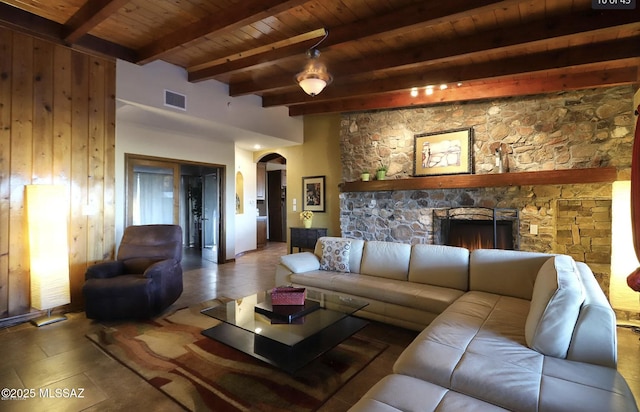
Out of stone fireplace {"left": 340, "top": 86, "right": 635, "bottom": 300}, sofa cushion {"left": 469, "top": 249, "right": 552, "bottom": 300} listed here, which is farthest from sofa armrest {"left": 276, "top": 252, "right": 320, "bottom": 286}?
stone fireplace {"left": 340, "top": 86, "right": 635, "bottom": 300}

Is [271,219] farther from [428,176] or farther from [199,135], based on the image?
[428,176]

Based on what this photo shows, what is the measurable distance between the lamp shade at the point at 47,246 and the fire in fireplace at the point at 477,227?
4913 millimetres

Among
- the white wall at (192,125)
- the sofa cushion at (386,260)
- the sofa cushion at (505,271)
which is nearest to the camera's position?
the sofa cushion at (505,271)

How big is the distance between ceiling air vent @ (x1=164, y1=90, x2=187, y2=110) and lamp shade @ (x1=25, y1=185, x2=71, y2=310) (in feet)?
5.49

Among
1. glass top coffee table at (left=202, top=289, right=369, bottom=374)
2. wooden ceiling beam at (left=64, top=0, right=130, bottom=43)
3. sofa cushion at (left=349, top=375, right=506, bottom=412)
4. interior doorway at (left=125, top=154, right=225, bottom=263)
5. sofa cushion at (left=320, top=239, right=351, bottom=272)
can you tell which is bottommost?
glass top coffee table at (left=202, top=289, right=369, bottom=374)

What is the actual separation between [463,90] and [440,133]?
70 centimetres

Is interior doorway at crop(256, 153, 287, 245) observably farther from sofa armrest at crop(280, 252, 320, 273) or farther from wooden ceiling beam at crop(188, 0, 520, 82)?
wooden ceiling beam at crop(188, 0, 520, 82)

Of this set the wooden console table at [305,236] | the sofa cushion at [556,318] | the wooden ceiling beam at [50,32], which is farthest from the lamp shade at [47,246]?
the sofa cushion at [556,318]

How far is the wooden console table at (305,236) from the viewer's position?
20.0 ft

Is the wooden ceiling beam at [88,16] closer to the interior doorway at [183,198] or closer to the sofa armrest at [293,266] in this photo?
the interior doorway at [183,198]

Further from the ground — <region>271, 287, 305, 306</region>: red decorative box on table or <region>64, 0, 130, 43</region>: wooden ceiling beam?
<region>64, 0, 130, 43</region>: wooden ceiling beam

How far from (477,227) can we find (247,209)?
4.97 meters

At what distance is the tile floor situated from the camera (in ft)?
6.15

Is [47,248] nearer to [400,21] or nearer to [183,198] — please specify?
[400,21]
